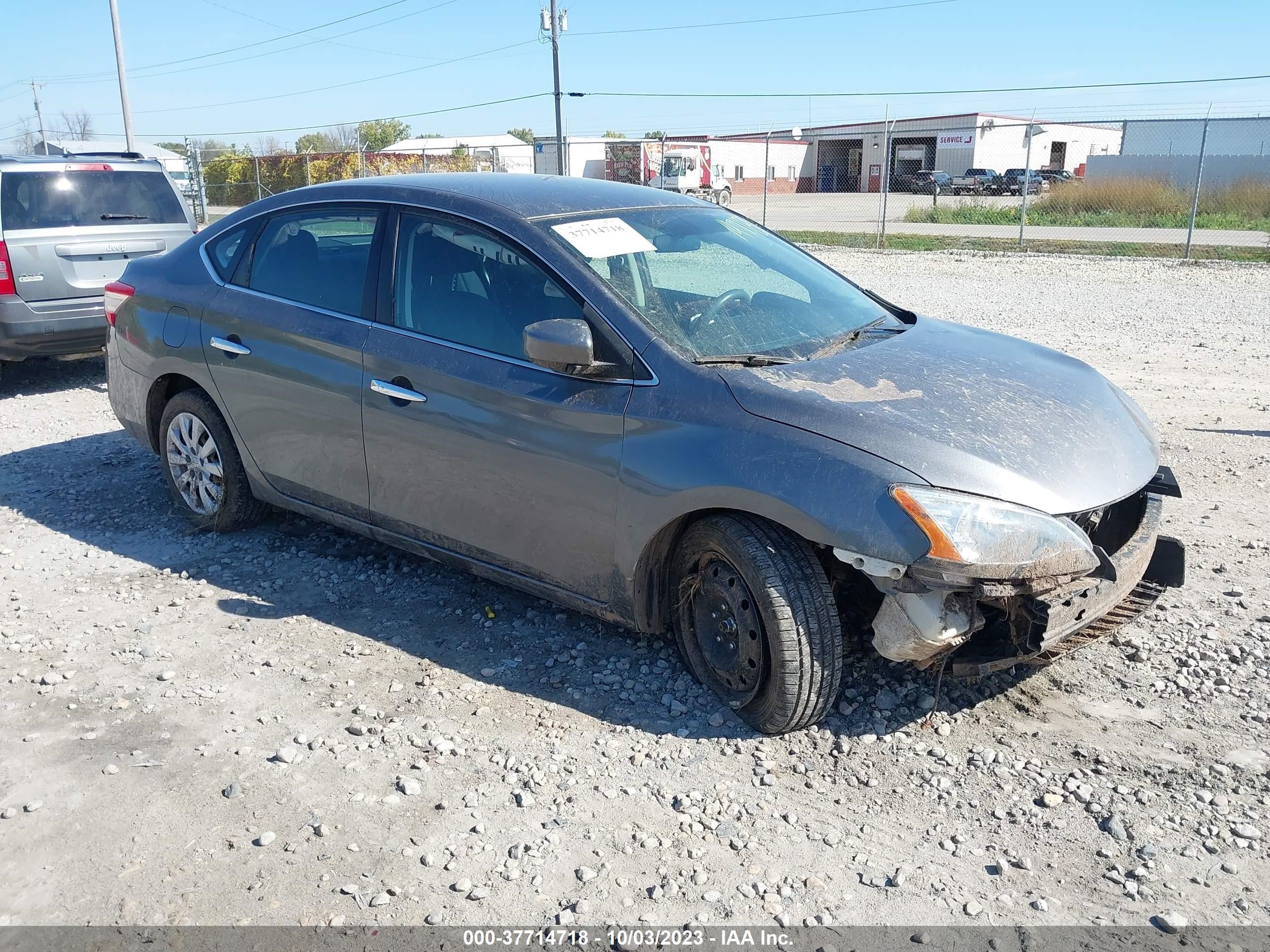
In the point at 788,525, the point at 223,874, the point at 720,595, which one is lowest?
the point at 223,874

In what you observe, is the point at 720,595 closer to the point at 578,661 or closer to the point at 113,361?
the point at 578,661

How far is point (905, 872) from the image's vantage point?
2.87 meters

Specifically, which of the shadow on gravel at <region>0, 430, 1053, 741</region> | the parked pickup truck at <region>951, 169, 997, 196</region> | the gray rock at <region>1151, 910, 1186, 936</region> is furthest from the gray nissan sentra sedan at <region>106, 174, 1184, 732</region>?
the parked pickup truck at <region>951, 169, 997, 196</region>

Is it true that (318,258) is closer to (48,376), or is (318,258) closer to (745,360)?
(745,360)

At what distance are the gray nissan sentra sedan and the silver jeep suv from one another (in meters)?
4.01

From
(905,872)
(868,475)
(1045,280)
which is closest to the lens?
(905,872)

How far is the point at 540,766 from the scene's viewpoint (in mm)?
3383

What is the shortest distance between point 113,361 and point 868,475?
443 centimetres

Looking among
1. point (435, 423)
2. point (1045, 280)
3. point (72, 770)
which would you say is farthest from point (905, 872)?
point (1045, 280)

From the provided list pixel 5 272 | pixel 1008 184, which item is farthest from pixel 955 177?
pixel 5 272

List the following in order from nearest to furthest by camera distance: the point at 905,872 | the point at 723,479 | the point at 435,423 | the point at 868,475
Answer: the point at 905,872, the point at 868,475, the point at 723,479, the point at 435,423

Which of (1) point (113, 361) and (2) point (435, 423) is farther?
(1) point (113, 361)

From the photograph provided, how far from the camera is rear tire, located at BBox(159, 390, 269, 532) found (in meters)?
5.10

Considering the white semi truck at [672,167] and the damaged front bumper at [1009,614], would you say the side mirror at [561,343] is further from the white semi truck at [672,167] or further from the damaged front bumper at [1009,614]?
the white semi truck at [672,167]
